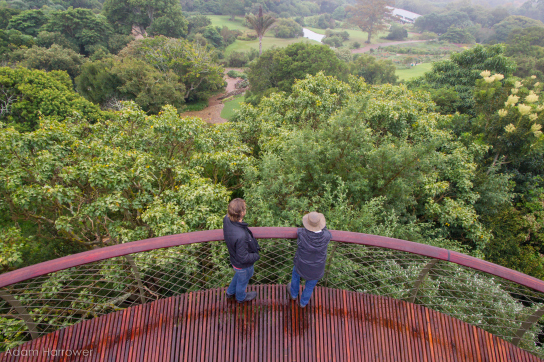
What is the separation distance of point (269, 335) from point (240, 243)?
1.07 m

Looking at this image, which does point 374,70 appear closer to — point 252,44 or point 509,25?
point 252,44

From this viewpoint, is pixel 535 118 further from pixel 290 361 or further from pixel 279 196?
pixel 290 361

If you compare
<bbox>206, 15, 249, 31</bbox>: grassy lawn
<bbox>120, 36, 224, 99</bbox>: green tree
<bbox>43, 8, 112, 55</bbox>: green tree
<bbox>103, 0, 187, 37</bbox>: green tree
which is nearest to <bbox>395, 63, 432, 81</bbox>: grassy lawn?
<bbox>120, 36, 224, 99</bbox>: green tree

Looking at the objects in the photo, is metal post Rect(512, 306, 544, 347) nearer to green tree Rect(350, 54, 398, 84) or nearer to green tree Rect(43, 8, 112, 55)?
green tree Rect(350, 54, 398, 84)

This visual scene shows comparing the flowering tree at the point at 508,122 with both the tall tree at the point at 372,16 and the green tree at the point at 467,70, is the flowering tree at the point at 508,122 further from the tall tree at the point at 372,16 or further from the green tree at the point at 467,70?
the tall tree at the point at 372,16

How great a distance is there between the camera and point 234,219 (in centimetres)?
250

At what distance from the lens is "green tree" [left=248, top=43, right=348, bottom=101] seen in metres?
21.6

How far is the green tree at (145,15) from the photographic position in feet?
122

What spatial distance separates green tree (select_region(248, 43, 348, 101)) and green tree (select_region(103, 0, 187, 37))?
72.8 feet

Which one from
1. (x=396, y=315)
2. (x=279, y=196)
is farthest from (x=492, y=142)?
(x=396, y=315)

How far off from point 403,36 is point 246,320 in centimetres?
9516

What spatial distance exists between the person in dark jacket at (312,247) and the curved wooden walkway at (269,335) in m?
0.55

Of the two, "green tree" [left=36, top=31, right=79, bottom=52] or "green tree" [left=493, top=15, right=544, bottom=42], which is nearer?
"green tree" [left=36, top=31, right=79, bottom=52]

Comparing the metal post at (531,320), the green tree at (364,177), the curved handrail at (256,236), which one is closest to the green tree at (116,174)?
the green tree at (364,177)
